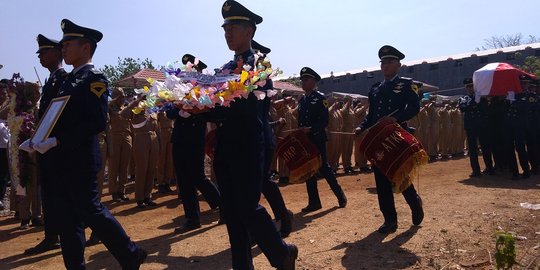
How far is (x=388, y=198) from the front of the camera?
217 inches

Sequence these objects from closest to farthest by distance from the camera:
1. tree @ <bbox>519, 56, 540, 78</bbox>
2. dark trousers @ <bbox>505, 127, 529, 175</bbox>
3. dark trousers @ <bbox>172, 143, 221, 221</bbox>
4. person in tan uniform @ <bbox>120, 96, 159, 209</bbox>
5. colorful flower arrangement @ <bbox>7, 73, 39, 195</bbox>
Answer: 1. dark trousers @ <bbox>172, 143, 221, 221</bbox>
2. colorful flower arrangement @ <bbox>7, 73, 39, 195</bbox>
3. person in tan uniform @ <bbox>120, 96, 159, 209</bbox>
4. dark trousers @ <bbox>505, 127, 529, 175</bbox>
5. tree @ <bbox>519, 56, 540, 78</bbox>

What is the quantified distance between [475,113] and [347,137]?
333cm

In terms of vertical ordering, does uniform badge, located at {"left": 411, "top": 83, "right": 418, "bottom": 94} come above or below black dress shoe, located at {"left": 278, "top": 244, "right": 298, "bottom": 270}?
above

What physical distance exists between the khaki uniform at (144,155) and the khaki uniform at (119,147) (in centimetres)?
20

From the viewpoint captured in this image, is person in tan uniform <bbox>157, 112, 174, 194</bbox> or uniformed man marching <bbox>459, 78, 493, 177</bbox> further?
uniformed man marching <bbox>459, 78, 493, 177</bbox>

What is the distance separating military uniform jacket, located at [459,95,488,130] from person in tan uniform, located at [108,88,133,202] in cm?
729

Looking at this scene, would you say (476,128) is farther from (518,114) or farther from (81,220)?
(81,220)

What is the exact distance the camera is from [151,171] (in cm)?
794

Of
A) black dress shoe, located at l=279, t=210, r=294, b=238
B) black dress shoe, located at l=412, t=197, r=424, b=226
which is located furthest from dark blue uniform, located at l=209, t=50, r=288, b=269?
black dress shoe, located at l=412, t=197, r=424, b=226

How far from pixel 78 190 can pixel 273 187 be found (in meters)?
2.25

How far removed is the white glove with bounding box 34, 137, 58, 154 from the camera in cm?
354

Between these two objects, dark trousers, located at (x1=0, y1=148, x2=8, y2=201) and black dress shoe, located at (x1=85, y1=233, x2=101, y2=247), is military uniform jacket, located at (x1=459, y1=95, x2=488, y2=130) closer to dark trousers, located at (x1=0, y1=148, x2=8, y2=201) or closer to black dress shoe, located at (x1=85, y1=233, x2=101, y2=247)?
black dress shoe, located at (x1=85, y1=233, x2=101, y2=247)

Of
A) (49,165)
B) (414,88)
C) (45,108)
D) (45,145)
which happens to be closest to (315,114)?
(414,88)

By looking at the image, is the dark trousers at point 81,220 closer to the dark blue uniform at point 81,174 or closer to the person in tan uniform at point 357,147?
the dark blue uniform at point 81,174
